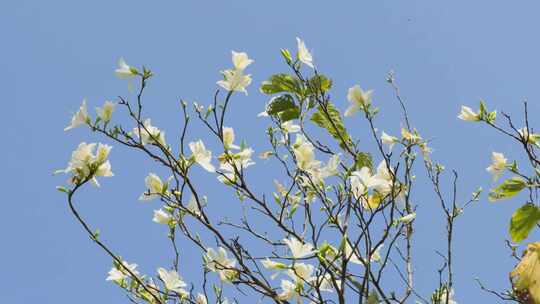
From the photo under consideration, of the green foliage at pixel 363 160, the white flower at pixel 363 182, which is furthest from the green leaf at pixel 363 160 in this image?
the white flower at pixel 363 182

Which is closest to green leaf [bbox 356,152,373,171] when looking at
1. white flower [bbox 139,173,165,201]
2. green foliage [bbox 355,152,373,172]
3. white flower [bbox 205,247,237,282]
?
green foliage [bbox 355,152,373,172]

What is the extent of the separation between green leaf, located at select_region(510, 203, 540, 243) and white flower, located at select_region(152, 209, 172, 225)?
1.08 m

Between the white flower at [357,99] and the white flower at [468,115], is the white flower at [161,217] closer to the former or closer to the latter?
the white flower at [357,99]

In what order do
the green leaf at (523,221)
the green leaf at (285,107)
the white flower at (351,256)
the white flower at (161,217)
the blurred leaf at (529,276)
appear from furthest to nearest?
the white flower at (161,217) → the green leaf at (285,107) → the white flower at (351,256) → the green leaf at (523,221) → the blurred leaf at (529,276)

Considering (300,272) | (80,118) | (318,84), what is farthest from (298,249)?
(80,118)

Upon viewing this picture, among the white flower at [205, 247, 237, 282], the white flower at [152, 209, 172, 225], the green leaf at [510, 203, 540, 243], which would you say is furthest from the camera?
the white flower at [152, 209, 172, 225]

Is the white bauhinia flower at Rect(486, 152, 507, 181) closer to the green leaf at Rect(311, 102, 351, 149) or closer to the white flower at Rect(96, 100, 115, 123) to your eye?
the green leaf at Rect(311, 102, 351, 149)

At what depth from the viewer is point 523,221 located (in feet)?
5.01

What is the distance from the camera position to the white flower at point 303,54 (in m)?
1.88

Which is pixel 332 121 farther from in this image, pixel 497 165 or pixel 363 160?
pixel 497 165

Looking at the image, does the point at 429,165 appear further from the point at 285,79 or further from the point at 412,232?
the point at 285,79

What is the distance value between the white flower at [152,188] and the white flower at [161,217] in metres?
0.18

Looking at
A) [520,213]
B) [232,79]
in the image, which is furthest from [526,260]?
[232,79]

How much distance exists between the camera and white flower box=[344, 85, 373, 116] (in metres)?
1.96
